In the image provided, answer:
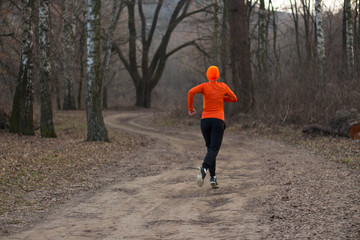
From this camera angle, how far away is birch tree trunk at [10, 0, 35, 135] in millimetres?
17234

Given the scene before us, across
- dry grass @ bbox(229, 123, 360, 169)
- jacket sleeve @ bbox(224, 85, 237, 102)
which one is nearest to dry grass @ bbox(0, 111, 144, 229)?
jacket sleeve @ bbox(224, 85, 237, 102)

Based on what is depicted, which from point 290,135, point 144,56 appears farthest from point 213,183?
point 144,56

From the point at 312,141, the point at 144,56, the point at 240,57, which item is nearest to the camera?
the point at 312,141

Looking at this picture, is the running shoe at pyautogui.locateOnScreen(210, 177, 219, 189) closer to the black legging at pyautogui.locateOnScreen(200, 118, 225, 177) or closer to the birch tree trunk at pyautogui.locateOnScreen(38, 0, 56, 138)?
the black legging at pyautogui.locateOnScreen(200, 118, 225, 177)

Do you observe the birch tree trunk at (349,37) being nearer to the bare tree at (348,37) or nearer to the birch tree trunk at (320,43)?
the bare tree at (348,37)

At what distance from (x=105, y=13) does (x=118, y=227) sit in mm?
38965

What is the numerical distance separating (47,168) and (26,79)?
768 centimetres

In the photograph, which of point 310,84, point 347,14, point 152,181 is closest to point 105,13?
point 347,14

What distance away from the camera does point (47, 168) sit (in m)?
10.8

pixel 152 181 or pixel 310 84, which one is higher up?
pixel 310 84

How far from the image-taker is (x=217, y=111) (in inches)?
335

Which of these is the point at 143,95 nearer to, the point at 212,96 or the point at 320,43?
the point at 320,43

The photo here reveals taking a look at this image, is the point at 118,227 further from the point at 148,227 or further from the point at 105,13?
the point at 105,13

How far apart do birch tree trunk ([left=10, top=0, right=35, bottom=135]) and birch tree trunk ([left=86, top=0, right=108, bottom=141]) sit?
2.68m
